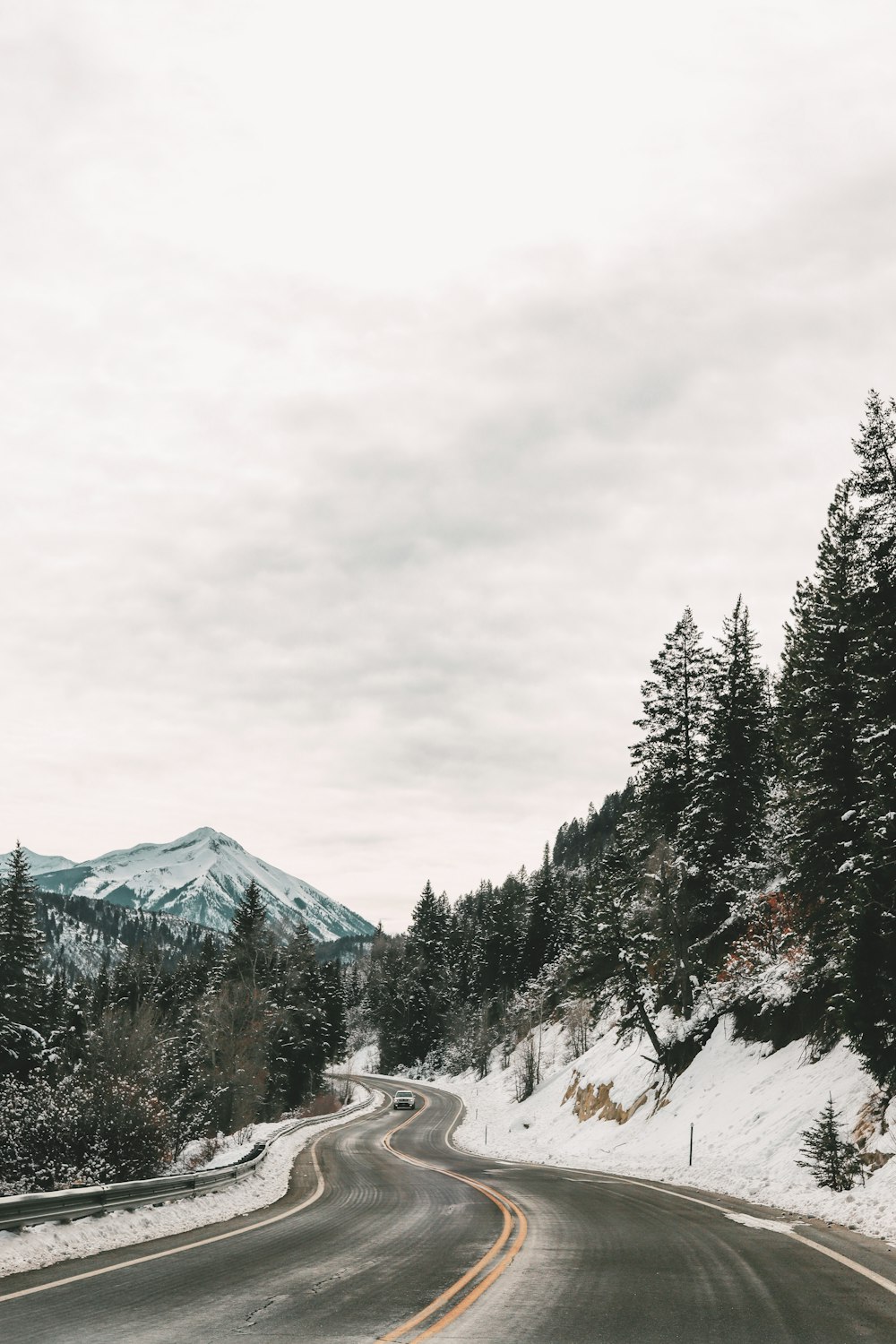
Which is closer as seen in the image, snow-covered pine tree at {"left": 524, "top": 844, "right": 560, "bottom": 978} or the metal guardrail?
the metal guardrail

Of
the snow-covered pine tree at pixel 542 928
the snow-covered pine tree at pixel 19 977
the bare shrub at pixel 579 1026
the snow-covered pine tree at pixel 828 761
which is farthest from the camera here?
the snow-covered pine tree at pixel 542 928

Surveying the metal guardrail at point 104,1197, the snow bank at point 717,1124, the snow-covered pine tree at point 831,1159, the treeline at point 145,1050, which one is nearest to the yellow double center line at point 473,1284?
the snow bank at point 717,1124

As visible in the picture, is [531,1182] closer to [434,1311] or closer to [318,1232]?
[318,1232]

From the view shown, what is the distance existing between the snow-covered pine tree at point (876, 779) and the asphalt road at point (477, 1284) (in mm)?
5250

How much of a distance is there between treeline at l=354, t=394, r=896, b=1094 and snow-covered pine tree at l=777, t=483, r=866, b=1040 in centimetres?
5

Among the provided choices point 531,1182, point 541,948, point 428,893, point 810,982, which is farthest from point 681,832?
point 428,893

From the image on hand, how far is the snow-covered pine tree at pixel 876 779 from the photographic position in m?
19.8

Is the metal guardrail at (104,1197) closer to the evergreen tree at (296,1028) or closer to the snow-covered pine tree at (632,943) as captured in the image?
the snow-covered pine tree at (632,943)

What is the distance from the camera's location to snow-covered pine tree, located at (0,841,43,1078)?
4478cm

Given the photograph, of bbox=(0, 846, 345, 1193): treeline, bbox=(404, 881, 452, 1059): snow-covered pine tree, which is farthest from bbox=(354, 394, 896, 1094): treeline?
bbox=(404, 881, 452, 1059): snow-covered pine tree

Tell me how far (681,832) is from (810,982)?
9308 millimetres

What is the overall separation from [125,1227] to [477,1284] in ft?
20.3

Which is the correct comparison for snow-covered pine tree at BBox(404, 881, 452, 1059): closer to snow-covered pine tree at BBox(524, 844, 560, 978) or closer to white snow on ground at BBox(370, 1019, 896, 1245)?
snow-covered pine tree at BBox(524, 844, 560, 978)

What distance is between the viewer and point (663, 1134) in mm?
31453
